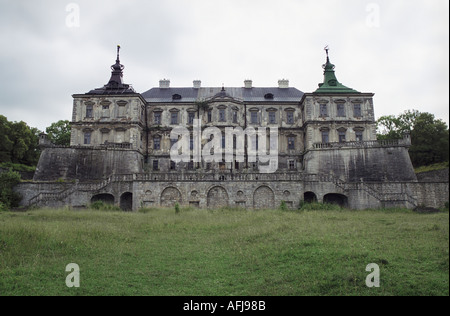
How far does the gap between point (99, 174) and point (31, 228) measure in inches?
956

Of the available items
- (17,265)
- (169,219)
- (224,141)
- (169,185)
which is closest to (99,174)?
(169,185)

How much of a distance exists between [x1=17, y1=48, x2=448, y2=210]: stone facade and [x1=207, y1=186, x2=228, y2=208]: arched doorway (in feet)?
0.33

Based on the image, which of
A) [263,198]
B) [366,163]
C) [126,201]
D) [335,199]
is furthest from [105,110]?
[366,163]

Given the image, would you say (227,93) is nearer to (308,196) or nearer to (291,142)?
(291,142)

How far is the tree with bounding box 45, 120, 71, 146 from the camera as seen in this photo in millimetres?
52219

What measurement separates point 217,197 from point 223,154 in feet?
34.2

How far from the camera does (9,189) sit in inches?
1246

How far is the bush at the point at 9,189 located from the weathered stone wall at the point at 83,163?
418 cm

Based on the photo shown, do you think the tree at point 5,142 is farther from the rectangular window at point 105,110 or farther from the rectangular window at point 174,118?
the rectangular window at point 174,118

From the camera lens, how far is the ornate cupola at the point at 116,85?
4469cm

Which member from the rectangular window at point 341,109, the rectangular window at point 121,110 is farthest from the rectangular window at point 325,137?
the rectangular window at point 121,110

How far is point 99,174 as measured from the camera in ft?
130
